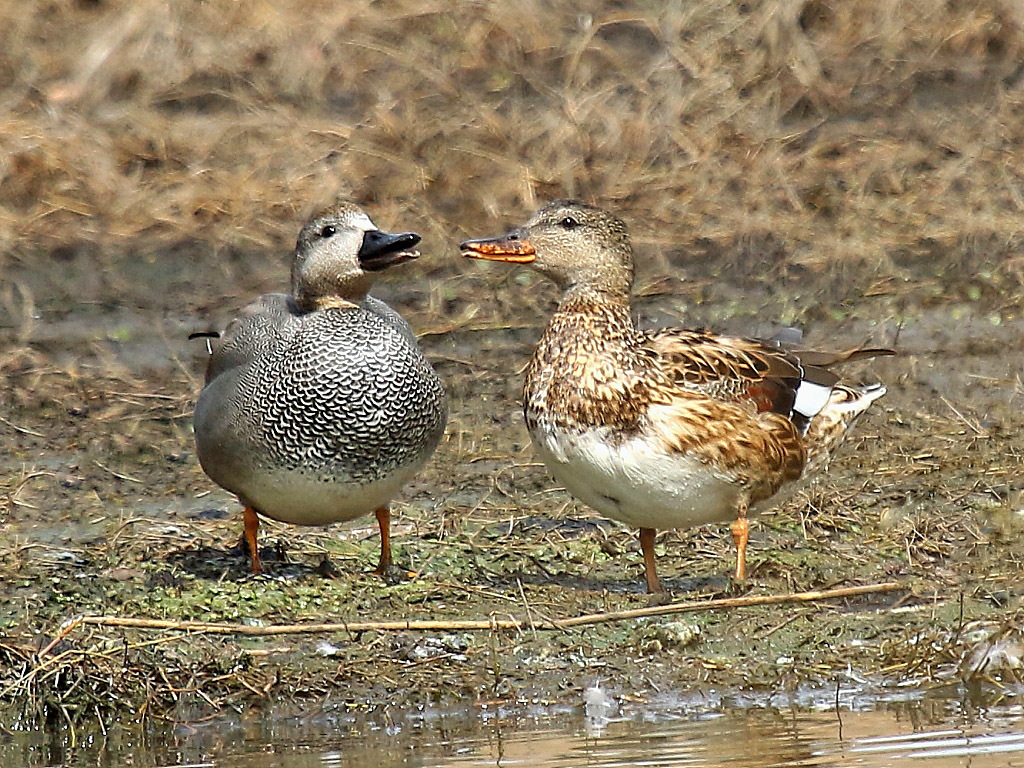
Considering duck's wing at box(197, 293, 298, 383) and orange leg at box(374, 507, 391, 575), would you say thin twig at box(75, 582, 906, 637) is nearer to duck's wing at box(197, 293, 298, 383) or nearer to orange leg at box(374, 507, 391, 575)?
orange leg at box(374, 507, 391, 575)

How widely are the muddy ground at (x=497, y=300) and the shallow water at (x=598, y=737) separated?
0.35ft

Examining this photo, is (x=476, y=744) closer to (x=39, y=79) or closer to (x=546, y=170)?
(x=546, y=170)

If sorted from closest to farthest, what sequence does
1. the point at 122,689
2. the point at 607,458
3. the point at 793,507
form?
the point at 122,689 < the point at 607,458 < the point at 793,507

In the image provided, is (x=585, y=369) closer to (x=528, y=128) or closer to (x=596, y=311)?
(x=596, y=311)

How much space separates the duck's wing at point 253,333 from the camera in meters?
5.87

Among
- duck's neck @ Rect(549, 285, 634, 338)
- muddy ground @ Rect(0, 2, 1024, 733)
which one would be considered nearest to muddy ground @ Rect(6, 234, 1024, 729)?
A: muddy ground @ Rect(0, 2, 1024, 733)

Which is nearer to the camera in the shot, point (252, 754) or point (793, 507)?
point (252, 754)

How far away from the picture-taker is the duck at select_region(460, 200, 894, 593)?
5371 mm

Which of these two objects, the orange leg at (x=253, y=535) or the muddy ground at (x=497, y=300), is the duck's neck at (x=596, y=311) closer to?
the muddy ground at (x=497, y=300)

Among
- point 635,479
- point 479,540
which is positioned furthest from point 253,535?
point 635,479

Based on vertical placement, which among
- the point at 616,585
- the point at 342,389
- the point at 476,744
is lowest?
the point at 476,744

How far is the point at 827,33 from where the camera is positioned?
1076 centimetres

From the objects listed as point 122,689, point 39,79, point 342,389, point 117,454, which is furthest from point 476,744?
point 39,79

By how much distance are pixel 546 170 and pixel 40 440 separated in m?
3.21
